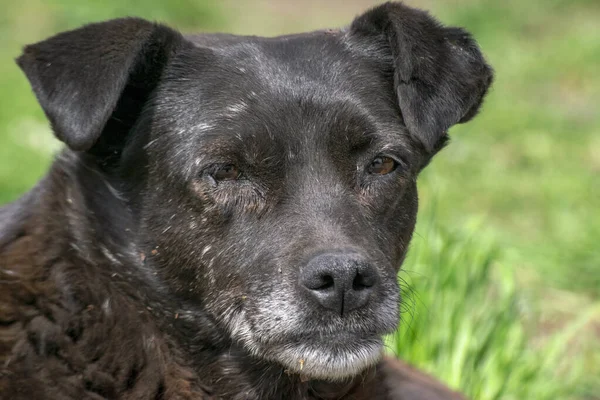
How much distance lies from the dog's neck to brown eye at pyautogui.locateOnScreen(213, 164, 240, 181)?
361 mm

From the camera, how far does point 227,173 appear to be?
3.44 m

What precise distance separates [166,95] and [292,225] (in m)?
0.71

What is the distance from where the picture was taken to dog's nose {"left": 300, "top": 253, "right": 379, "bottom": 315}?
3.12 metres

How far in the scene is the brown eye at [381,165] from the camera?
357 centimetres

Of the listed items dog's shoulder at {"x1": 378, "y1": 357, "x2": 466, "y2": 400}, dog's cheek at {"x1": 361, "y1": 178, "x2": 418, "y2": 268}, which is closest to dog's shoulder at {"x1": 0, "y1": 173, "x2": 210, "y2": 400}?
dog's cheek at {"x1": 361, "y1": 178, "x2": 418, "y2": 268}

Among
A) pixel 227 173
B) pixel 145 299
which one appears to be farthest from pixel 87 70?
pixel 145 299

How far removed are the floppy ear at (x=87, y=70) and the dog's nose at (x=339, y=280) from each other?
83 cm

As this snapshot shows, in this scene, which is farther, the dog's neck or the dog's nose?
the dog's neck

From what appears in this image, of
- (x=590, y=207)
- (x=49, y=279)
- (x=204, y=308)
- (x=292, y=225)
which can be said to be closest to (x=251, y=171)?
(x=292, y=225)

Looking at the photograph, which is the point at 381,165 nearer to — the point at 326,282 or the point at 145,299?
the point at 326,282

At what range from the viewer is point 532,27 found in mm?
11797

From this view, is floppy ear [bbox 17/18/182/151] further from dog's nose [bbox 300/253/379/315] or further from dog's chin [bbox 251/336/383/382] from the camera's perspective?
dog's chin [bbox 251/336/383/382]

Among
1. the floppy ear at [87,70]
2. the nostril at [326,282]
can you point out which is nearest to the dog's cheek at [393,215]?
the nostril at [326,282]

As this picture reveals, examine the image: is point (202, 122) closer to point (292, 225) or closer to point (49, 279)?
point (292, 225)
